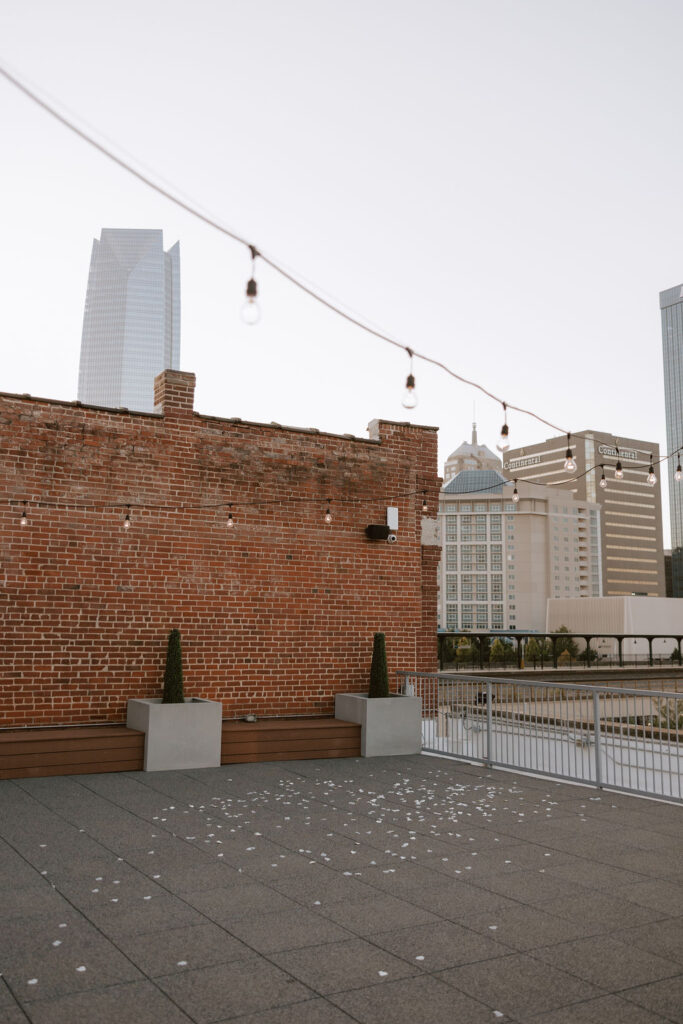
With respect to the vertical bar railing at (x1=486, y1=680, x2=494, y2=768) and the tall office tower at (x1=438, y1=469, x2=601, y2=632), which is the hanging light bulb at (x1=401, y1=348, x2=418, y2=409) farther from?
the tall office tower at (x1=438, y1=469, x2=601, y2=632)

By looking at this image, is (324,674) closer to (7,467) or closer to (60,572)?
(60,572)

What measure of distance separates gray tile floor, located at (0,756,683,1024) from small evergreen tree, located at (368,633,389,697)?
9.30ft

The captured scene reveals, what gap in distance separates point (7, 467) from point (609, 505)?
16756 cm

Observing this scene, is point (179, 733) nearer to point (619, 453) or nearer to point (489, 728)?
point (489, 728)

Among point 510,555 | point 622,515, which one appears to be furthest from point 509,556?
point 622,515

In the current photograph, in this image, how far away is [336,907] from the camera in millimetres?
4414

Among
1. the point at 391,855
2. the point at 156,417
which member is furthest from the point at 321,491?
the point at 391,855

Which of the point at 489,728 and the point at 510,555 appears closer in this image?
the point at 489,728

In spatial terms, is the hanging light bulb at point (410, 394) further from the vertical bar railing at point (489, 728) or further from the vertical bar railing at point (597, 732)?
the vertical bar railing at point (489, 728)

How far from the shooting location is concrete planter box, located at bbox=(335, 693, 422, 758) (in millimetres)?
10188

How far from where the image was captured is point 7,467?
30.5 feet

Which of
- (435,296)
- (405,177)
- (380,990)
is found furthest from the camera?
(435,296)

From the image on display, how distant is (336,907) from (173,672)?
5420 mm

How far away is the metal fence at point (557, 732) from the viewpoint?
8.15m
